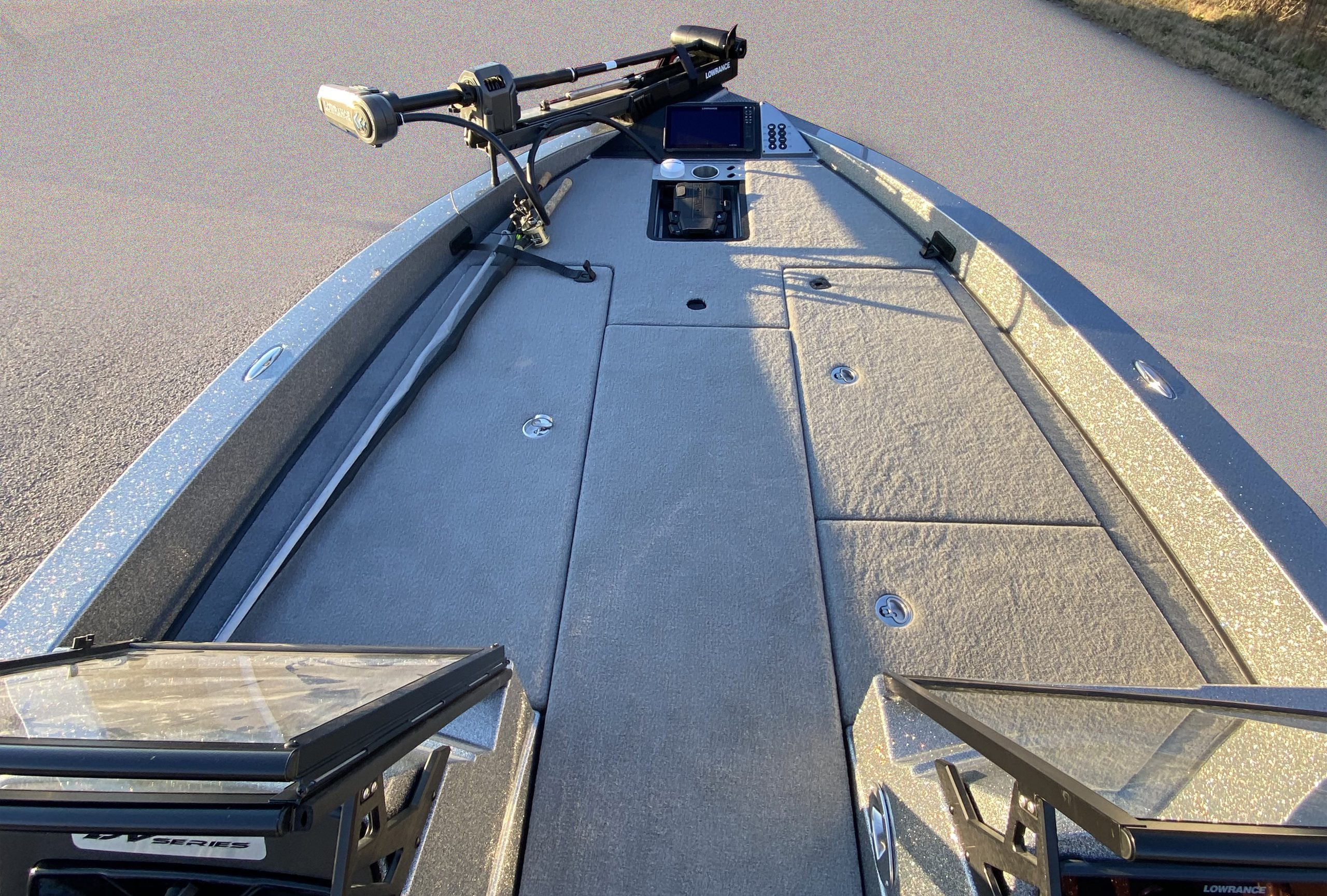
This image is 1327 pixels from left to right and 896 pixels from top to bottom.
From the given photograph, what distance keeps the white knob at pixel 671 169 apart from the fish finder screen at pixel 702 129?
0.19 metres

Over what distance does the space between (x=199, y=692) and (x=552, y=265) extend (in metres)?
1.24

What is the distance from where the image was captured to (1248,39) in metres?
4.32

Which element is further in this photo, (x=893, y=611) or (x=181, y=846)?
(x=893, y=611)

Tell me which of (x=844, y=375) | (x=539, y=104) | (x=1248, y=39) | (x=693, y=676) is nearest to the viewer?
(x=693, y=676)

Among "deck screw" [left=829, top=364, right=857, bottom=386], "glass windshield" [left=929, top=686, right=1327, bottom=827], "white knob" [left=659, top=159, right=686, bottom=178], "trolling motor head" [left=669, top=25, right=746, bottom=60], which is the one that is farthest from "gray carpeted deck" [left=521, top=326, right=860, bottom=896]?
"trolling motor head" [left=669, top=25, right=746, bottom=60]

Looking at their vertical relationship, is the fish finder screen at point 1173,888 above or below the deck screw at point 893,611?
below

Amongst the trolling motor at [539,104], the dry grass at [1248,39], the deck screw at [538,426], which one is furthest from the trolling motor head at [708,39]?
the dry grass at [1248,39]

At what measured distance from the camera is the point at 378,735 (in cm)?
43

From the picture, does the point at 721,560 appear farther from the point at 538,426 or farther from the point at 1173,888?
the point at 1173,888

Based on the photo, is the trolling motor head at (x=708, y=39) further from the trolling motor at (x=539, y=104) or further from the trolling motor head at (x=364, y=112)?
the trolling motor head at (x=364, y=112)

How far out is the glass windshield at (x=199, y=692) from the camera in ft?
1.46

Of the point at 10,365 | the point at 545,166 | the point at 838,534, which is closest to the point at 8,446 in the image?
the point at 10,365

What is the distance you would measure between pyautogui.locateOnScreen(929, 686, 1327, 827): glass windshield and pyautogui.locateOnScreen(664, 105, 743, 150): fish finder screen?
1971 millimetres

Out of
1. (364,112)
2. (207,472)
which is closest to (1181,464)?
(207,472)
